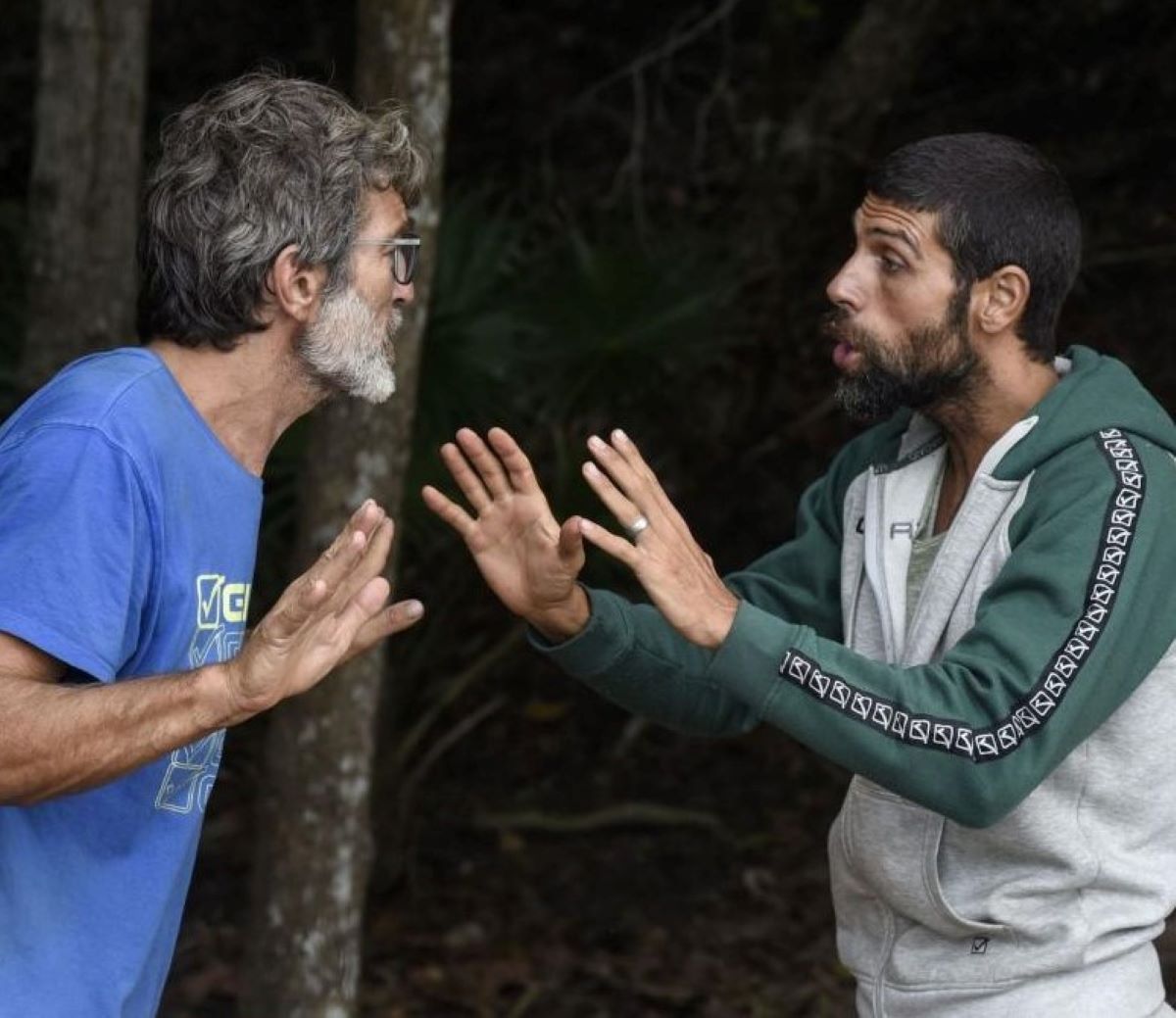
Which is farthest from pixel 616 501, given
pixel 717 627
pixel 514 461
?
pixel 514 461

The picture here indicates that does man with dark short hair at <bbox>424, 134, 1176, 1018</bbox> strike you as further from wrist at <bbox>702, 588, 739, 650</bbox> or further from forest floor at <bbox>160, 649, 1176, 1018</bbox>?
forest floor at <bbox>160, 649, 1176, 1018</bbox>

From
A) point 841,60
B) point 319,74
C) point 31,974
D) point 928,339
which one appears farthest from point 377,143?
point 319,74

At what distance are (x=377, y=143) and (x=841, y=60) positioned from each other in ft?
16.0

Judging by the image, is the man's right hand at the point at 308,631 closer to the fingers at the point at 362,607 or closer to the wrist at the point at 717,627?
the fingers at the point at 362,607

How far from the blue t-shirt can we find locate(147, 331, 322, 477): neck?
76mm

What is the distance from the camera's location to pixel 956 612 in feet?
9.91

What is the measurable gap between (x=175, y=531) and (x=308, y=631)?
29cm

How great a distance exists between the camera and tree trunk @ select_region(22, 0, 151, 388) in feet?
16.9

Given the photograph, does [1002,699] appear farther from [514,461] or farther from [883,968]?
[514,461]

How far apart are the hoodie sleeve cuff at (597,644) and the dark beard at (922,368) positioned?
1.80ft

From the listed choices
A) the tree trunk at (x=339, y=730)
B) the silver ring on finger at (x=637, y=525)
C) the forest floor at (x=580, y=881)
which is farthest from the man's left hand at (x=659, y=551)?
the forest floor at (x=580, y=881)

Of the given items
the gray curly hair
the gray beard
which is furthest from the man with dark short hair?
the gray curly hair

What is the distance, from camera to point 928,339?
10.5ft

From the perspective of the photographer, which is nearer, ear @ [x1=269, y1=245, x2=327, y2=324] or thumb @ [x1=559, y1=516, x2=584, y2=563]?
ear @ [x1=269, y1=245, x2=327, y2=324]
